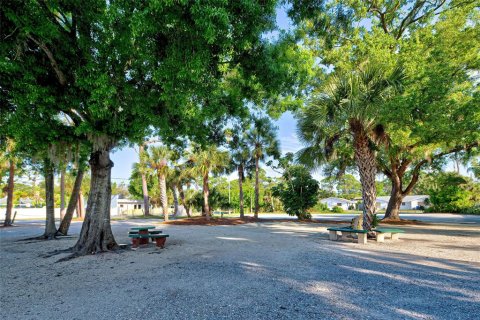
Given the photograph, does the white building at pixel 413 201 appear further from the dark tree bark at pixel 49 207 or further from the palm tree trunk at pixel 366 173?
the dark tree bark at pixel 49 207

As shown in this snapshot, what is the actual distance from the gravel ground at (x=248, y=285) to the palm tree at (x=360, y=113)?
333 cm

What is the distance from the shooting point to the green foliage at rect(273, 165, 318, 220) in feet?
69.9

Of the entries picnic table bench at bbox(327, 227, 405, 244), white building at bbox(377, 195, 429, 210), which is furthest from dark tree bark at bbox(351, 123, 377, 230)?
white building at bbox(377, 195, 429, 210)

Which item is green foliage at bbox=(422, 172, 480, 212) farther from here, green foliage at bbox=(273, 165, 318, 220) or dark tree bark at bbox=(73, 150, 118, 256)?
dark tree bark at bbox=(73, 150, 118, 256)

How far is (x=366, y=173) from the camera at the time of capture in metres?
10.1

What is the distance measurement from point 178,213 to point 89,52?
3024cm

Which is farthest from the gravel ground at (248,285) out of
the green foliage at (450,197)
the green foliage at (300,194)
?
the green foliage at (450,197)

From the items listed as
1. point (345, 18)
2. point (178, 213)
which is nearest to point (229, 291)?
point (345, 18)

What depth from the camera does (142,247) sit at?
9070 millimetres

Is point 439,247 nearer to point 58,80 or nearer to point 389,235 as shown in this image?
point 389,235

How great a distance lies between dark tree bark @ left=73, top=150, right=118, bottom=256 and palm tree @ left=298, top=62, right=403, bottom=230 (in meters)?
7.54

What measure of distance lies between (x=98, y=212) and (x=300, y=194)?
16.2 meters

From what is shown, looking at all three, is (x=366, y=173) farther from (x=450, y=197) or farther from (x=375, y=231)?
(x=450, y=197)

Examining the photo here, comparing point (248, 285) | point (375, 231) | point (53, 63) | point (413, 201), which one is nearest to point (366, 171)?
point (375, 231)
